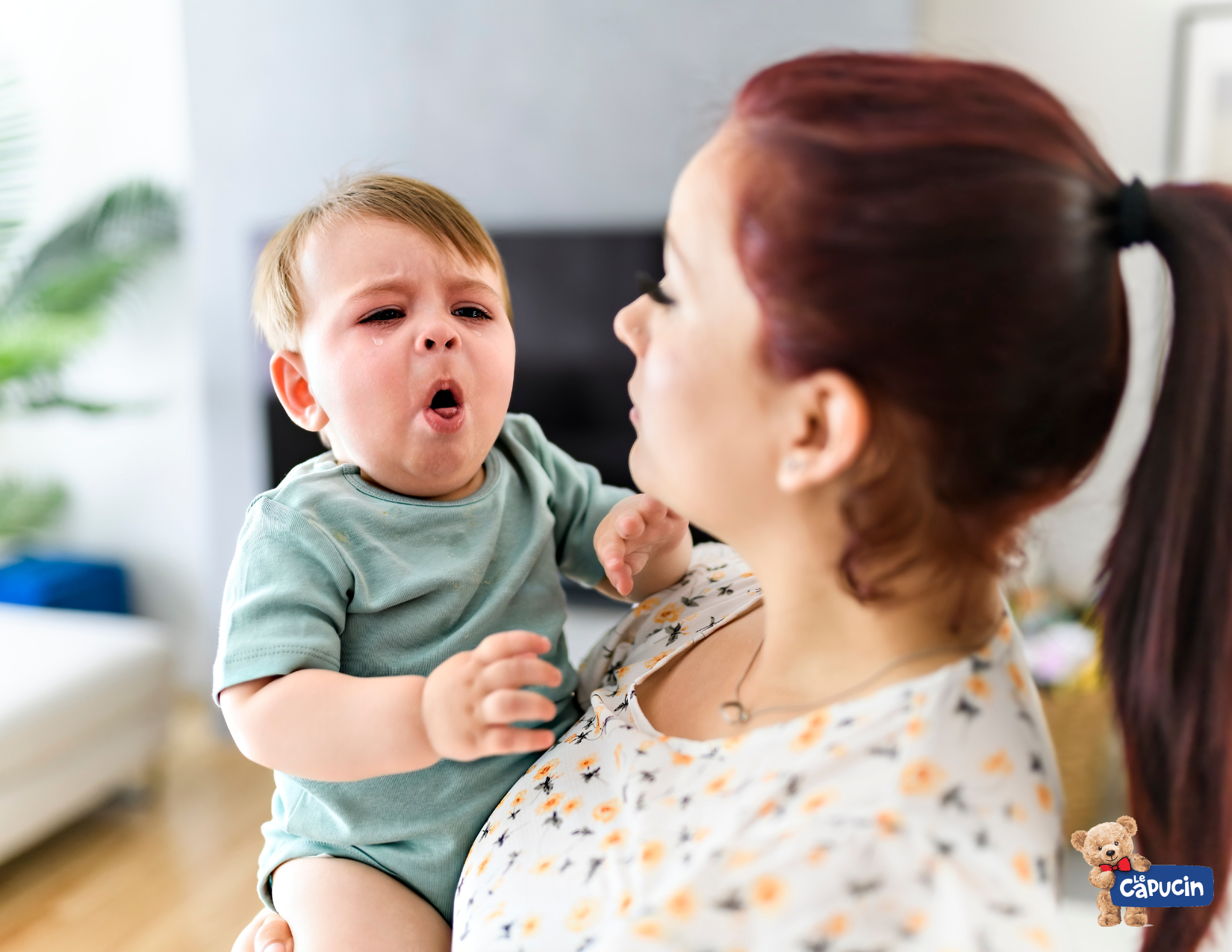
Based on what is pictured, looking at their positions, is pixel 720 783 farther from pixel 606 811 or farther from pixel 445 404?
pixel 445 404

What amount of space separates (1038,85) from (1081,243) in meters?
0.11

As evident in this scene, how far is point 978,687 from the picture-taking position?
0.61m

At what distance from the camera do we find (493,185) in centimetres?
305

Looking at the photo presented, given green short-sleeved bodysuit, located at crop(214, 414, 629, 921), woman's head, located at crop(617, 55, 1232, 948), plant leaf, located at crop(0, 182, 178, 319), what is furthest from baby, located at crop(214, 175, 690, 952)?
plant leaf, located at crop(0, 182, 178, 319)

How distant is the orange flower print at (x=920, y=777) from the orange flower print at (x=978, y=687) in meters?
0.06

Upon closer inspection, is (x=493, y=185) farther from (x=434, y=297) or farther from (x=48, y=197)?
(x=434, y=297)

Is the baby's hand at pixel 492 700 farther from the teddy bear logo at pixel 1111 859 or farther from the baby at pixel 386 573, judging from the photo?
the teddy bear logo at pixel 1111 859

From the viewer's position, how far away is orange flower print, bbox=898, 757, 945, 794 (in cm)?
57

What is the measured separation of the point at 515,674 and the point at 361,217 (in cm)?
43

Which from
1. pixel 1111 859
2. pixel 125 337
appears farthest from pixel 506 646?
pixel 125 337

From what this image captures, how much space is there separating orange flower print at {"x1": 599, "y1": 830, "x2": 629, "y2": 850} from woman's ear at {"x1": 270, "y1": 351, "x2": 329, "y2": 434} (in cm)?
46

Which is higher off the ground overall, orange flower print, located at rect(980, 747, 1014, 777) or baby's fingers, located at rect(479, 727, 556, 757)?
orange flower print, located at rect(980, 747, 1014, 777)

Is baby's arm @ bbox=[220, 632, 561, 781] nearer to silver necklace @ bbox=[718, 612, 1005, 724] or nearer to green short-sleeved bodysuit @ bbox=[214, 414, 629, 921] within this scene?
green short-sleeved bodysuit @ bbox=[214, 414, 629, 921]

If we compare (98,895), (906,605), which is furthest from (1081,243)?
(98,895)
